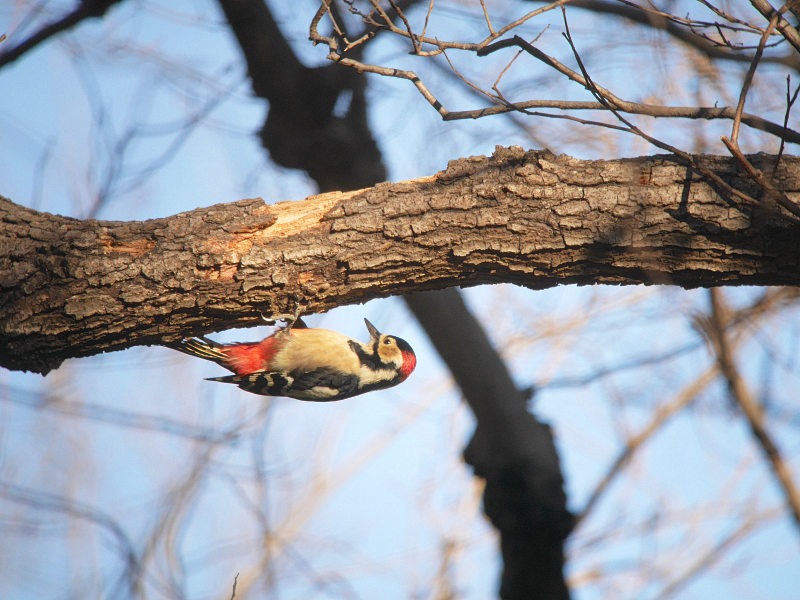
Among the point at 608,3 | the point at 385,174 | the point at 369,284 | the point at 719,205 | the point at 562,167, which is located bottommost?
the point at 369,284

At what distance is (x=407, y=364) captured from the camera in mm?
4297

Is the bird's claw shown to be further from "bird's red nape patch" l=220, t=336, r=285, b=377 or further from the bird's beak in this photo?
the bird's beak

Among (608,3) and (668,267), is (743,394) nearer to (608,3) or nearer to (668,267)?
(668,267)

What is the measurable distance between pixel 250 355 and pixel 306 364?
346 millimetres

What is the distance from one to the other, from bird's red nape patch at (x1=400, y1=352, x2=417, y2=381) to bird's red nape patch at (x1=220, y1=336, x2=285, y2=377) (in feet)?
2.84

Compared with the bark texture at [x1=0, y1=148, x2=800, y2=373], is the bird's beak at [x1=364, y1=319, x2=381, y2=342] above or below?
above

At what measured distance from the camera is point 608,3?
4152 mm

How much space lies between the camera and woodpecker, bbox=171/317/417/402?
3.87m

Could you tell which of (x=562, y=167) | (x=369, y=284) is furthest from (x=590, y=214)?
(x=369, y=284)

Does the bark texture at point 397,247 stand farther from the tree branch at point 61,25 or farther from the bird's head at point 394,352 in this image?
the tree branch at point 61,25

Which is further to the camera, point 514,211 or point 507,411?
point 507,411

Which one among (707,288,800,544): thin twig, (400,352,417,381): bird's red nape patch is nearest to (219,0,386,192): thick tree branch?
(400,352,417,381): bird's red nape patch

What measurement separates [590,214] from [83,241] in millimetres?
2142

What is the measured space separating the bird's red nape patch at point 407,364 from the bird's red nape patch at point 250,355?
0.86m
